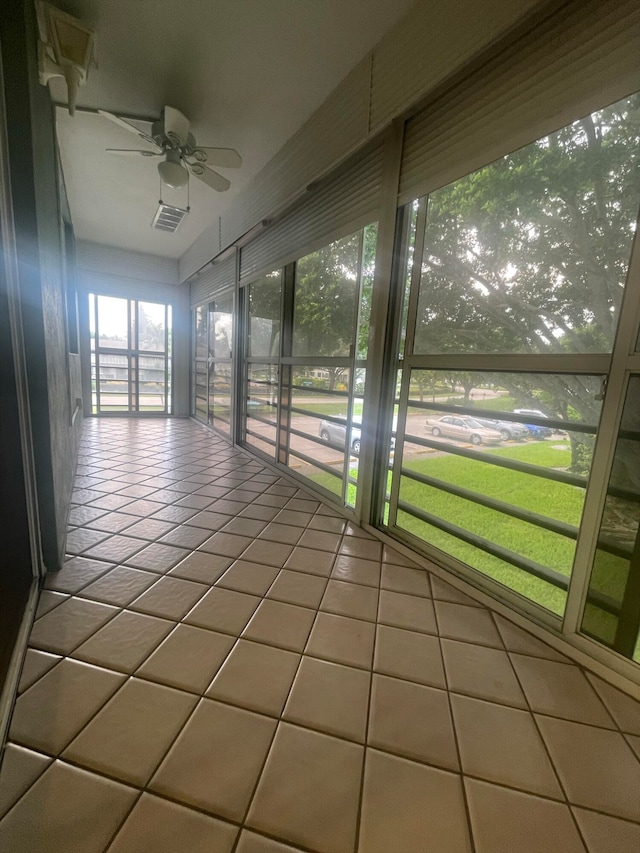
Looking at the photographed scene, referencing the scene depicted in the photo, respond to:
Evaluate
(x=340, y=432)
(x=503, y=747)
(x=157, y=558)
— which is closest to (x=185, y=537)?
(x=157, y=558)

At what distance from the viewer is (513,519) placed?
174 centimetres

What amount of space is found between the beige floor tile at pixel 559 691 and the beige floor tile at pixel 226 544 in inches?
59.0

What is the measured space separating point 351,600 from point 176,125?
359 cm

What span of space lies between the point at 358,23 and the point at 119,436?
5041 millimetres

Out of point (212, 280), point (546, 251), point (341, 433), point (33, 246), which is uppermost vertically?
point (212, 280)

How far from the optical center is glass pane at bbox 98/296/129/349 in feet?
20.7

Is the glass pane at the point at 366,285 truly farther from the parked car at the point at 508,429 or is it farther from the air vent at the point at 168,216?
the air vent at the point at 168,216

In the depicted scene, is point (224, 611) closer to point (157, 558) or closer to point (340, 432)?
point (157, 558)

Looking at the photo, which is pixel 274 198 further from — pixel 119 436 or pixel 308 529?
pixel 119 436

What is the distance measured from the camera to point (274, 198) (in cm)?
322

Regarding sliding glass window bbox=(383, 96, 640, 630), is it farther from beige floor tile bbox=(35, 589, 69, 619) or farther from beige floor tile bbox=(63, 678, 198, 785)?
beige floor tile bbox=(35, 589, 69, 619)

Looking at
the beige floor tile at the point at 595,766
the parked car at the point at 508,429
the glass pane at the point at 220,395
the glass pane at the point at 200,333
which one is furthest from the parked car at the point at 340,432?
the glass pane at the point at 200,333

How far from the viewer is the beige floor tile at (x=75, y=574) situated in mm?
1635

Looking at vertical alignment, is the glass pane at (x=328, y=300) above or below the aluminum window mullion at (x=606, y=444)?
above
